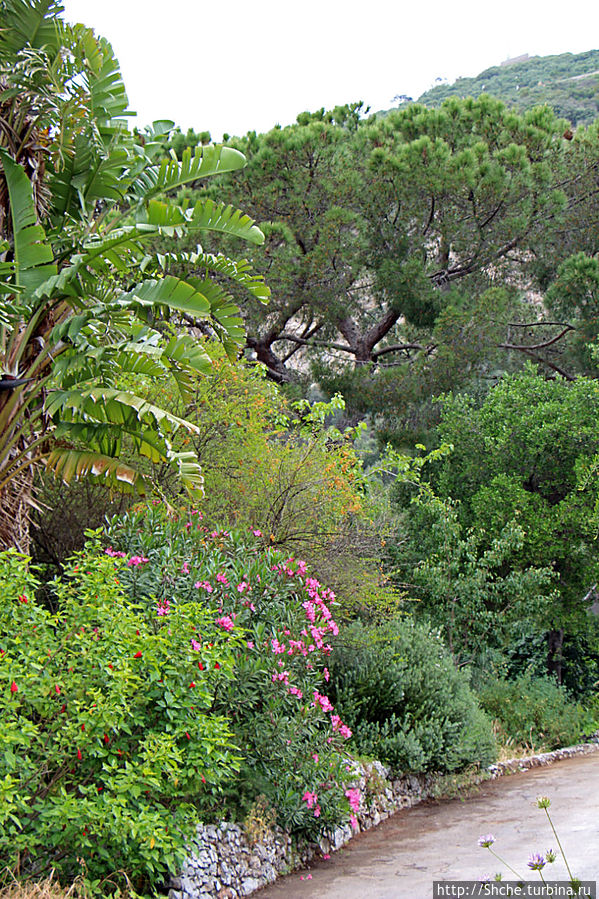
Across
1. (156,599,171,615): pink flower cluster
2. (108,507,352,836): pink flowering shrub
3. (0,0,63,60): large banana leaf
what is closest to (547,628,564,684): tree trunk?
(108,507,352,836): pink flowering shrub

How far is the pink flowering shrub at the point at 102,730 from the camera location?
507cm

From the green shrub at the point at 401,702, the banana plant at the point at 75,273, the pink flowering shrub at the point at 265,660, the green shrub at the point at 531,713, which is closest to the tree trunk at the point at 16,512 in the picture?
the banana plant at the point at 75,273

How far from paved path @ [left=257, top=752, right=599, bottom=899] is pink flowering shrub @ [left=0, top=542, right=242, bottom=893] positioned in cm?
151

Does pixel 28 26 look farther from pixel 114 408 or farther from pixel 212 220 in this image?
pixel 114 408

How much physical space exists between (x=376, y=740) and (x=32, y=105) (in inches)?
312

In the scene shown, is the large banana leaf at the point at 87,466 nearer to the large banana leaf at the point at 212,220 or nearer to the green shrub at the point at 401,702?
the large banana leaf at the point at 212,220

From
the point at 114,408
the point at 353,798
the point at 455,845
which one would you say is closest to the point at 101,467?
the point at 114,408

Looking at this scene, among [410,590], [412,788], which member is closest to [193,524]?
[412,788]

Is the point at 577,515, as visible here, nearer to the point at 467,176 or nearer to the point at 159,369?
the point at 467,176

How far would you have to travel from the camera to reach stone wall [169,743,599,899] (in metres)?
5.92

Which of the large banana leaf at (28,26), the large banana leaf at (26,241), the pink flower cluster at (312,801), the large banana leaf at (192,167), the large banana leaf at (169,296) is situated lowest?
the pink flower cluster at (312,801)

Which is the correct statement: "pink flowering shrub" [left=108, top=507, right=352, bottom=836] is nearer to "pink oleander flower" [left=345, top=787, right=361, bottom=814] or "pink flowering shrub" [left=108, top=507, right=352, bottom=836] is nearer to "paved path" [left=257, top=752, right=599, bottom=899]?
"pink oleander flower" [left=345, top=787, right=361, bottom=814]

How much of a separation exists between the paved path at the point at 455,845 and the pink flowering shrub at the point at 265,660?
22.0 inches

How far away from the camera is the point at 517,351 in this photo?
802 inches
